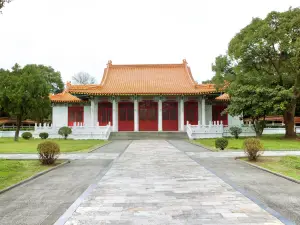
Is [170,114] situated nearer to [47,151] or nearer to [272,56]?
[272,56]

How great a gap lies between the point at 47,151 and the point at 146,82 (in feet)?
65.6

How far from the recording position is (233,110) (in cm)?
2370

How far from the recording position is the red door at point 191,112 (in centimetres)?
2917

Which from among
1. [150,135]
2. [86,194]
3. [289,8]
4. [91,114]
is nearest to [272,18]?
[289,8]

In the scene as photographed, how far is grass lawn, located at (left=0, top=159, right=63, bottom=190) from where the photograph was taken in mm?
7743

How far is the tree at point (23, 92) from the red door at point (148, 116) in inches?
357

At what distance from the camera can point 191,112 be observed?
29.2m

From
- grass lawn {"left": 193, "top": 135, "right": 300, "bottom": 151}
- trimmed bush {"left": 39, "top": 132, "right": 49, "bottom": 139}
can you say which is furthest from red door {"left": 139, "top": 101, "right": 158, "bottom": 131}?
trimmed bush {"left": 39, "top": 132, "right": 49, "bottom": 139}

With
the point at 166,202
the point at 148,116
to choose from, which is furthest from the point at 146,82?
the point at 166,202

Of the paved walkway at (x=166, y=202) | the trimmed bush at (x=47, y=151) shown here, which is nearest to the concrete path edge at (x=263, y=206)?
the paved walkway at (x=166, y=202)

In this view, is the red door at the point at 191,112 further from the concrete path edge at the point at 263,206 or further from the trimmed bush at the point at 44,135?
the concrete path edge at the point at 263,206

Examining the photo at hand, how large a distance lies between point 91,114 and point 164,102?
705cm

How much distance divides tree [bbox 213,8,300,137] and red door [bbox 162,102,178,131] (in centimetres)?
512

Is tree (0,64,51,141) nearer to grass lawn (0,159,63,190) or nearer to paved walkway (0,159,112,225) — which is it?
grass lawn (0,159,63,190)
